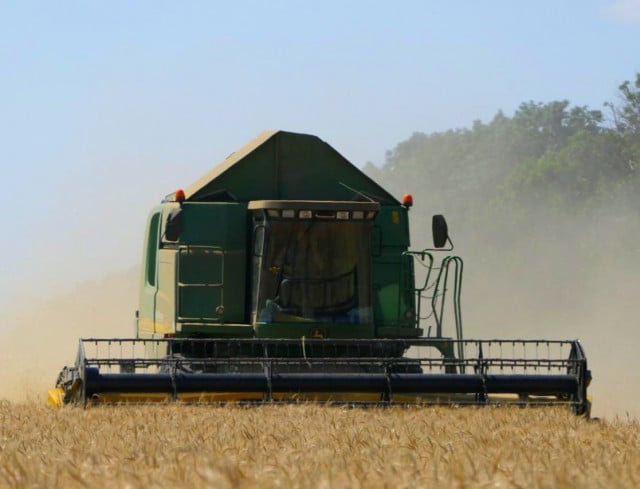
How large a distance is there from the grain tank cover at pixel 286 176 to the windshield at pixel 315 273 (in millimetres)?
688

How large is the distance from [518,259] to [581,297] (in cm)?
432

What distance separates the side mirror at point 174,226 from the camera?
1277 cm

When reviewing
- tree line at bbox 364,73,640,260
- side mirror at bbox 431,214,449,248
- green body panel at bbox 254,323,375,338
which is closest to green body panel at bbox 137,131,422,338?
green body panel at bbox 254,323,375,338

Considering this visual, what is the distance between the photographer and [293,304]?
527 inches

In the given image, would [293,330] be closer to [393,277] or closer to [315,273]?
[315,273]

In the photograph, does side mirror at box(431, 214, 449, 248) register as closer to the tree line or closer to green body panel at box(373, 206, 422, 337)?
green body panel at box(373, 206, 422, 337)

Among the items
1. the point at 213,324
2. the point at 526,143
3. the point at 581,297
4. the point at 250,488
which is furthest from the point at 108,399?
the point at 526,143

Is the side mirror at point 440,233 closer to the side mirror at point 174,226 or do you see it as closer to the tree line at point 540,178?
the side mirror at point 174,226

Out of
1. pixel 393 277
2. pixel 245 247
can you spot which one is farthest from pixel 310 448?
pixel 393 277

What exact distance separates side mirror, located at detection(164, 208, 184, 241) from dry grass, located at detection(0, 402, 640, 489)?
5.97ft

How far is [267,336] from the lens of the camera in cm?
1323

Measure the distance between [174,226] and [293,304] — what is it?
1.33m

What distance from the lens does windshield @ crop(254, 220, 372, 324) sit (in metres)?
13.4

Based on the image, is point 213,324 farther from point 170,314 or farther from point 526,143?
point 526,143
